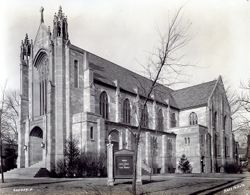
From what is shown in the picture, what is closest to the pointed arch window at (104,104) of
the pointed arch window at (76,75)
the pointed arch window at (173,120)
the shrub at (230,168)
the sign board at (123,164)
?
the pointed arch window at (76,75)

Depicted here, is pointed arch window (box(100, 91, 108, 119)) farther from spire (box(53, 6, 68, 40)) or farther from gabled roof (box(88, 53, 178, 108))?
spire (box(53, 6, 68, 40))

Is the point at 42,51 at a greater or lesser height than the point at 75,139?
greater

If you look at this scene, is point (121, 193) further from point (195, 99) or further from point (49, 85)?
point (195, 99)

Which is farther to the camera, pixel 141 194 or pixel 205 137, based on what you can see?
pixel 205 137

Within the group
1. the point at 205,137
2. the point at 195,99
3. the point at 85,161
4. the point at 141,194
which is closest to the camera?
the point at 141,194

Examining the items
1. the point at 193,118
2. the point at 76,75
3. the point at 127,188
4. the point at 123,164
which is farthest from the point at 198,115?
the point at 127,188

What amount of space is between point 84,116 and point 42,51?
10.5m

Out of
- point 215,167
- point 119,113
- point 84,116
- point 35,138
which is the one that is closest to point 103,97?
point 119,113

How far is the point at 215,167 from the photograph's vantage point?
49.9 meters

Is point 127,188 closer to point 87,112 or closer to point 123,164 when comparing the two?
point 123,164

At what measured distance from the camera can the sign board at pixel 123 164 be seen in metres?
17.6

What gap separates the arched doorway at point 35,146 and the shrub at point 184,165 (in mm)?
18724

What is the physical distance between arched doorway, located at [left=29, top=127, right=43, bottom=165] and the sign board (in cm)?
2221

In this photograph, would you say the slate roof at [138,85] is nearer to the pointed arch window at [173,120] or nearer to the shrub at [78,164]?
the pointed arch window at [173,120]
